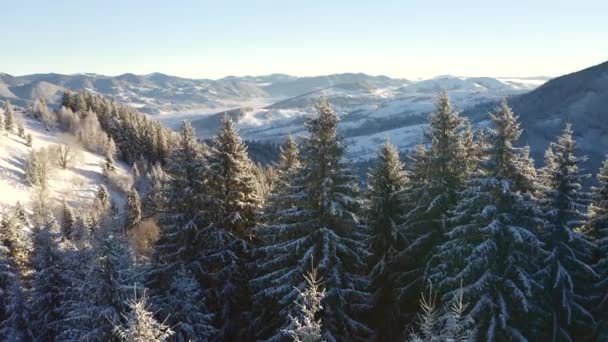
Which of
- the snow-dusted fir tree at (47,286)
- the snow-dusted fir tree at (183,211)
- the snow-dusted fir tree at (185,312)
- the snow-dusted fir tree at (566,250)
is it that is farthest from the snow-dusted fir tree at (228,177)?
the snow-dusted fir tree at (566,250)

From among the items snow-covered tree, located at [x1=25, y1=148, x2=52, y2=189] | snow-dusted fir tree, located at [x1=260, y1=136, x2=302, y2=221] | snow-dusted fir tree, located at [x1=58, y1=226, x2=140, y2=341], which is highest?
snow-dusted fir tree, located at [x1=260, y1=136, x2=302, y2=221]

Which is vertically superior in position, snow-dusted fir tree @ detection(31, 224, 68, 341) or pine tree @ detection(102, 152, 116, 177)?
snow-dusted fir tree @ detection(31, 224, 68, 341)

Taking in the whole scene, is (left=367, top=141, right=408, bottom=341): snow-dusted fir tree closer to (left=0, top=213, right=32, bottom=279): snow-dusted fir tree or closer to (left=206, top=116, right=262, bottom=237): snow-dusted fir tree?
(left=206, top=116, right=262, bottom=237): snow-dusted fir tree

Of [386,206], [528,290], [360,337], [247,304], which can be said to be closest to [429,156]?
[386,206]

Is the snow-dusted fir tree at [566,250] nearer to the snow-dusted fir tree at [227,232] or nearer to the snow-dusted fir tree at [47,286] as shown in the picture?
the snow-dusted fir tree at [227,232]

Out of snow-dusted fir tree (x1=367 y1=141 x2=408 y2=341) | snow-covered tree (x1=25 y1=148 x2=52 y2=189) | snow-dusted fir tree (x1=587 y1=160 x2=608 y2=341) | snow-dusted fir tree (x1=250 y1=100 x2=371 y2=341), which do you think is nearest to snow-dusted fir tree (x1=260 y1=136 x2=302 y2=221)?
snow-dusted fir tree (x1=250 y1=100 x2=371 y2=341)

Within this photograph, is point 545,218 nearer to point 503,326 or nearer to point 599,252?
point 599,252

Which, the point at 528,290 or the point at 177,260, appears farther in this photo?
the point at 177,260

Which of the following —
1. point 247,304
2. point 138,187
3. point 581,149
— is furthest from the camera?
point 581,149
